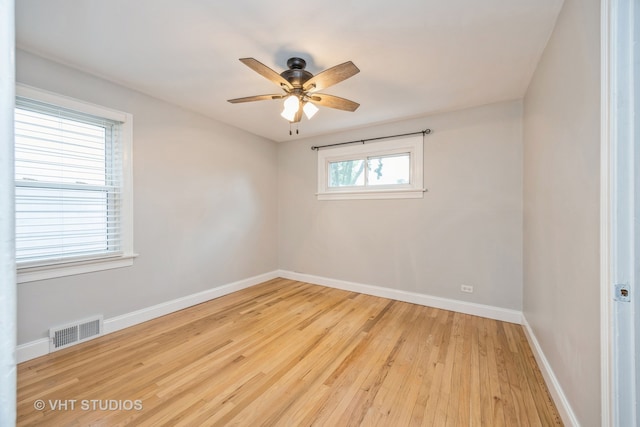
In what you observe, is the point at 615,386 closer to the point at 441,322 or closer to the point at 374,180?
the point at 441,322

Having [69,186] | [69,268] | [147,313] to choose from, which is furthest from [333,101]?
[147,313]

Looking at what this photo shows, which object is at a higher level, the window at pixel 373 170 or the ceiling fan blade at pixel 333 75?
the ceiling fan blade at pixel 333 75

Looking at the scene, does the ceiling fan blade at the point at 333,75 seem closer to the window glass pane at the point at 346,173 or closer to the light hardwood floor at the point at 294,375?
the window glass pane at the point at 346,173

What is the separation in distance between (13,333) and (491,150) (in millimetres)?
3615

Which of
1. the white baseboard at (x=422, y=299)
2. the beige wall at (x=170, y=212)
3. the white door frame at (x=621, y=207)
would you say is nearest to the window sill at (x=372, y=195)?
the beige wall at (x=170, y=212)

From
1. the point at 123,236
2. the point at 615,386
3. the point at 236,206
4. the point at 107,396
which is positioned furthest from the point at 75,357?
the point at 615,386

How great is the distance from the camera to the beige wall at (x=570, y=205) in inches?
45.0

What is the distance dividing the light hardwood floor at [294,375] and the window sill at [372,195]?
153cm

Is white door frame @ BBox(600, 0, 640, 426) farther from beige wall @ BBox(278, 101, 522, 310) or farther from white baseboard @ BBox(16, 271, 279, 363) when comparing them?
white baseboard @ BBox(16, 271, 279, 363)

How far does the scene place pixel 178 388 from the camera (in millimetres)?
1730

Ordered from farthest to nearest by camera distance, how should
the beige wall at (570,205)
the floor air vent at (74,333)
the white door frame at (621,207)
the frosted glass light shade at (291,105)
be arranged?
1. the floor air vent at (74,333)
2. the frosted glass light shade at (291,105)
3. the beige wall at (570,205)
4. the white door frame at (621,207)

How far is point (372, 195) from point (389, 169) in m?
0.44

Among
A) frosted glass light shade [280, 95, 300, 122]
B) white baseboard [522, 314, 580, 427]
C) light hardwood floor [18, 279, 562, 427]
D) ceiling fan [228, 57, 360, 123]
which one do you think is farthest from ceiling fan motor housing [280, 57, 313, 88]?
white baseboard [522, 314, 580, 427]

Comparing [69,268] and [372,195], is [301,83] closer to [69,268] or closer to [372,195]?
[372,195]
